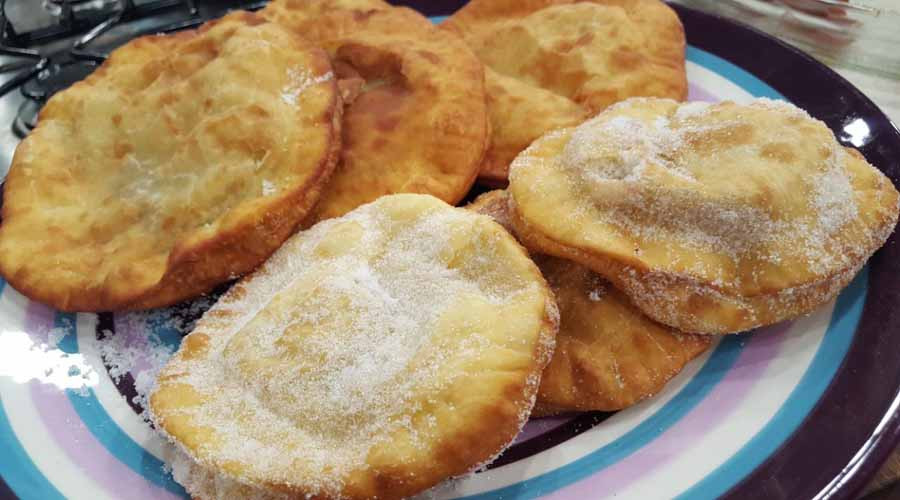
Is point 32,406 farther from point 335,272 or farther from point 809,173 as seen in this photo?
point 809,173

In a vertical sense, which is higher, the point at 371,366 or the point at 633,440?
the point at 371,366

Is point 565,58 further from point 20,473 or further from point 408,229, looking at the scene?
point 20,473

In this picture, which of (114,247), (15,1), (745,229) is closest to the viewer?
(745,229)

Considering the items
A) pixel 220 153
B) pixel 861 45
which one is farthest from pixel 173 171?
pixel 861 45

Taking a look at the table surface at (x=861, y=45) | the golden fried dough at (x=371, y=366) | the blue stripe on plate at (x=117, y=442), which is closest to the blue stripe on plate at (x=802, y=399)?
the golden fried dough at (x=371, y=366)

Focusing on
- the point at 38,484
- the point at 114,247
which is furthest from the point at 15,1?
the point at 38,484

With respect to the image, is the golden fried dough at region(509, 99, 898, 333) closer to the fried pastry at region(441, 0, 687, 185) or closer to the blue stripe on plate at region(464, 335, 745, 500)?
the blue stripe on plate at region(464, 335, 745, 500)

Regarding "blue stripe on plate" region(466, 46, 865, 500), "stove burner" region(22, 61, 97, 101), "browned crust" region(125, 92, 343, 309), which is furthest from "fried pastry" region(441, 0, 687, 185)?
"stove burner" region(22, 61, 97, 101)
